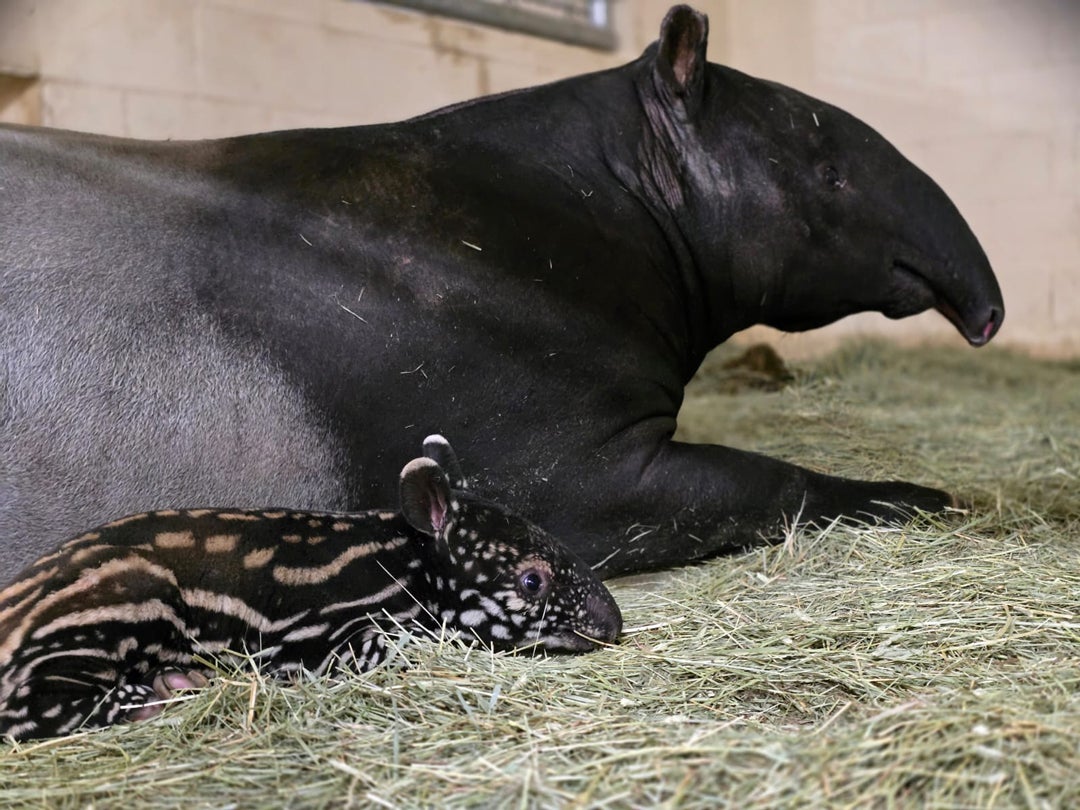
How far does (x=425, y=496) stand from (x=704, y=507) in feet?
4.04

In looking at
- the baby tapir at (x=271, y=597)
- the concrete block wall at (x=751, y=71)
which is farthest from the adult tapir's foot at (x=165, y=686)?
the concrete block wall at (x=751, y=71)

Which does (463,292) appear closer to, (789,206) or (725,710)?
(789,206)

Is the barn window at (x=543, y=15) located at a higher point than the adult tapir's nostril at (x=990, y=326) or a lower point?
higher

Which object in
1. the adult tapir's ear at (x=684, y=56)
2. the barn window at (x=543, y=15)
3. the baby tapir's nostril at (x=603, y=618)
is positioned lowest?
the baby tapir's nostril at (x=603, y=618)

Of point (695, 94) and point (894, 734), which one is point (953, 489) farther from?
point (894, 734)

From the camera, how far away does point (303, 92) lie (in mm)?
7258

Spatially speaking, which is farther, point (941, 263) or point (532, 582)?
point (941, 263)

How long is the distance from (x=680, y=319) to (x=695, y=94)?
89cm

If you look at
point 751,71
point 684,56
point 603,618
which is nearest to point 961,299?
point 684,56

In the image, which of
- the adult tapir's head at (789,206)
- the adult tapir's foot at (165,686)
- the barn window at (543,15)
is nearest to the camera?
the adult tapir's foot at (165,686)

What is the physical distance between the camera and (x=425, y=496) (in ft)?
10.1

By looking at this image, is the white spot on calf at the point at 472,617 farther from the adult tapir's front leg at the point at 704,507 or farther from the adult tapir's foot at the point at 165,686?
the adult tapir's front leg at the point at 704,507

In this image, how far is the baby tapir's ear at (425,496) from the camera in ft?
9.82

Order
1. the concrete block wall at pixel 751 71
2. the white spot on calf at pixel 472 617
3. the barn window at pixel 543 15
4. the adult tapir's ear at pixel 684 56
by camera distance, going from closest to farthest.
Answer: the white spot on calf at pixel 472 617
the adult tapir's ear at pixel 684 56
the concrete block wall at pixel 751 71
the barn window at pixel 543 15
